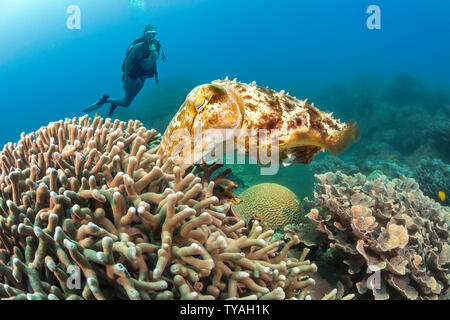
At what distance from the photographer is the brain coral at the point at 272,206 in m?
4.99

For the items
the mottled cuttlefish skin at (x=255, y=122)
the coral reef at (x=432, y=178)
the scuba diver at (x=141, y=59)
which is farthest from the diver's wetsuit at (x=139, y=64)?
the coral reef at (x=432, y=178)

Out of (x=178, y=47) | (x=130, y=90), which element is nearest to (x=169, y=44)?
(x=178, y=47)

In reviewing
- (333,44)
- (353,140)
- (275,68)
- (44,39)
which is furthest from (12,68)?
(353,140)

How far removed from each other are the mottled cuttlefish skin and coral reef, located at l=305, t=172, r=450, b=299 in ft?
5.44

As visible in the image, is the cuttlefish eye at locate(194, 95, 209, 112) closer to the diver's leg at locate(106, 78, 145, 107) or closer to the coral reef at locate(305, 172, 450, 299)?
the coral reef at locate(305, 172, 450, 299)

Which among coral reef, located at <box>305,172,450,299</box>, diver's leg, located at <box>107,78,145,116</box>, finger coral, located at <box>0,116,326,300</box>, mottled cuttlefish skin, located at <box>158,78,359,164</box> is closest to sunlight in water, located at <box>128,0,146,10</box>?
diver's leg, located at <box>107,78,145,116</box>

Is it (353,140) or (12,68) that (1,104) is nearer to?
(12,68)

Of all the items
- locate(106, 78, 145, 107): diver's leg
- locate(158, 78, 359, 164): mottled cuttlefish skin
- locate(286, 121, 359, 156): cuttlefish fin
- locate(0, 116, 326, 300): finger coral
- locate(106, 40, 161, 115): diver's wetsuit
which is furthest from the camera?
locate(106, 78, 145, 107): diver's leg

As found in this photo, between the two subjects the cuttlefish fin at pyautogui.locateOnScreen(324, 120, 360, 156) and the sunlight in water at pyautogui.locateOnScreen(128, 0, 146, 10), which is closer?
the cuttlefish fin at pyautogui.locateOnScreen(324, 120, 360, 156)

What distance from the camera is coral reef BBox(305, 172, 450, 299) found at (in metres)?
3.21

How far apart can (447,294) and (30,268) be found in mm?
4985

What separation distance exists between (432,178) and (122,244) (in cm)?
1427

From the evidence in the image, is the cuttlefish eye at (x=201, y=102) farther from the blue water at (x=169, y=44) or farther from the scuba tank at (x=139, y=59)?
the blue water at (x=169, y=44)

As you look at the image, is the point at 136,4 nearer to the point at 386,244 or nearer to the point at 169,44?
the point at 169,44
